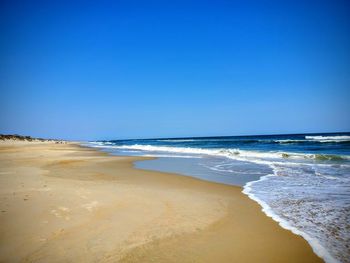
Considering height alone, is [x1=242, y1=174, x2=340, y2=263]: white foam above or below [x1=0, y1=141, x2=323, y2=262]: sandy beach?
below

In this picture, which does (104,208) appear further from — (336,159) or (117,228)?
(336,159)

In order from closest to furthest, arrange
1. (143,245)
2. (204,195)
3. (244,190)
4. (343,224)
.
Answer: (143,245) → (343,224) → (204,195) → (244,190)

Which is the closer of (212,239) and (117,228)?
(212,239)

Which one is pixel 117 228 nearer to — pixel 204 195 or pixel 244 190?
pixel 204 195

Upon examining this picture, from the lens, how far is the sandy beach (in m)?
3.74

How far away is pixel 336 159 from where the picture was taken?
17.4m

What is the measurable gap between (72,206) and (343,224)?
19.9 feet

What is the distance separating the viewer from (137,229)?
471 centimetres

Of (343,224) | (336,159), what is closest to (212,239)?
(343,224)

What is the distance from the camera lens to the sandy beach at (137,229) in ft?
12.3

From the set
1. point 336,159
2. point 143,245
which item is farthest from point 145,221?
point 336,159

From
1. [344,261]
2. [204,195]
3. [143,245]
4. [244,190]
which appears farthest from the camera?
[244,190]

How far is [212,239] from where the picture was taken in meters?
4.36

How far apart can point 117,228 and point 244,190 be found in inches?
198
